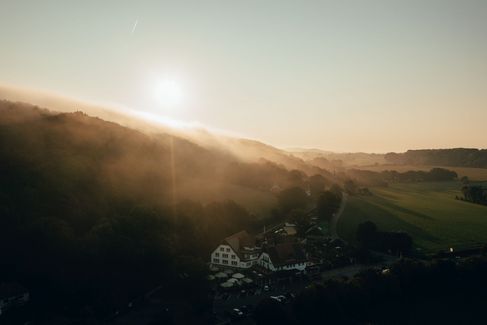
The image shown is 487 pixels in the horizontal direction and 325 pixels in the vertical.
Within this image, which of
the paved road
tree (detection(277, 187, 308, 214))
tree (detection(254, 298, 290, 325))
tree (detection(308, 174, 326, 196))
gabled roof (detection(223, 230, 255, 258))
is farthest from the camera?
tree (detection(308, 174, 326, 196))

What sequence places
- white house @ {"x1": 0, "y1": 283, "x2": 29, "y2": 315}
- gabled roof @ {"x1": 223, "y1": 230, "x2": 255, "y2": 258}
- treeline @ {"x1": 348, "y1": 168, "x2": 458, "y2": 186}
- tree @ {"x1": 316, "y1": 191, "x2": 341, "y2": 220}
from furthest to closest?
1. treeline @ {"x1": 348, "y1": 168, "x2": 458, "y2": 186}
2. tree @ {"x1": 316, "y1": 191, "x2": 341, "y2": 220}
3. gabled roof @ {"x1": 223, "y1": 230, "x2": 255, "y2": 258}
4. white house @ {"x1": 0, "y1": 283, "x2": 29, "y2": 315}

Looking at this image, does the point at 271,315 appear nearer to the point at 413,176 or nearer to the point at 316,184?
the point at 316,184

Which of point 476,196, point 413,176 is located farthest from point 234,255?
point 413,176

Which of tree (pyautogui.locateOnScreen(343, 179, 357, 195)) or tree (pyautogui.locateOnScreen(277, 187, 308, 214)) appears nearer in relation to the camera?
tree (pyautogui.locateOnScreen(277, 187, 308, 214))

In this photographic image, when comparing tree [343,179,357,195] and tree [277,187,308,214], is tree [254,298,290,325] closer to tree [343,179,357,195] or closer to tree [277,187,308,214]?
tree [277,187,308,214]

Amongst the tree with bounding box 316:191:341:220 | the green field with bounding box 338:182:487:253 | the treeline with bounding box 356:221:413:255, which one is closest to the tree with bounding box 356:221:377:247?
the treeline with bounding box 356:221:413:255

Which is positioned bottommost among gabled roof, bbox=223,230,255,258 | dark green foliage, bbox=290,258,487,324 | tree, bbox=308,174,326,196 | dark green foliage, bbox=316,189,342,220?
dark green foliage, bbox=290,258,487,324

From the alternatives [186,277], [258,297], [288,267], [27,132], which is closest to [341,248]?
[288,267]
